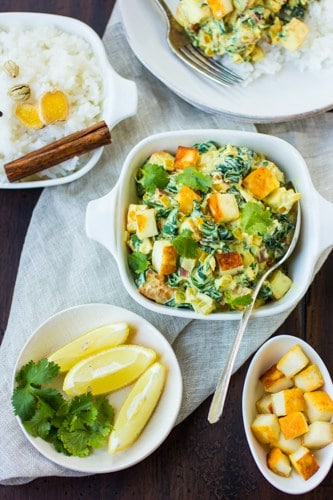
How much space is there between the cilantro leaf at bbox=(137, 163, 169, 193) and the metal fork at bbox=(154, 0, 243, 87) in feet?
1.24

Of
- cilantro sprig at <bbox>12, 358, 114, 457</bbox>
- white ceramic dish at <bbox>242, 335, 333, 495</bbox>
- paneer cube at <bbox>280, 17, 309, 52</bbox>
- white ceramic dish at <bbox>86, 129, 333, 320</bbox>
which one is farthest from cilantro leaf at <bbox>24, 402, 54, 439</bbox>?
paneer cube at <bbox>280, 17, 309, 52</bbox>

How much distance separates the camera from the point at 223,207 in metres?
1.89

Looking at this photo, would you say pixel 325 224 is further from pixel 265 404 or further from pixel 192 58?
pixel 192 58

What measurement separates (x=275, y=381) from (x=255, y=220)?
46 cm

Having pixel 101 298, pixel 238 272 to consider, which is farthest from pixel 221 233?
pixel 101 298

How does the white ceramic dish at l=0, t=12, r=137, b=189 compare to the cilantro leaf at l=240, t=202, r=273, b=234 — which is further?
the white ceramic dish at l=0, t=12, r=137, b=189

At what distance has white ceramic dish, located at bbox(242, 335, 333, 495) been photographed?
1.99m

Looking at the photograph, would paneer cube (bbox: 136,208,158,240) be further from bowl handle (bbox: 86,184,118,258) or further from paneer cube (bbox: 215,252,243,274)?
paneer cube (bbox: 215,252,243,274)

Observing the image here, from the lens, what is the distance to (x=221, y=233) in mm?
1903

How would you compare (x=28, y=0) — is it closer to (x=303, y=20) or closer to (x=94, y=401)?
(x=303, y=20)

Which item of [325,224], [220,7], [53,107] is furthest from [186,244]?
[220,7]

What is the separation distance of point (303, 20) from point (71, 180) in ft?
2.67

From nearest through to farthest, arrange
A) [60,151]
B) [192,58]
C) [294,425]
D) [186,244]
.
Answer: [186,244] < [294,425] < [60,151] < [192,58]

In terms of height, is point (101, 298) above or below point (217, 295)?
below
